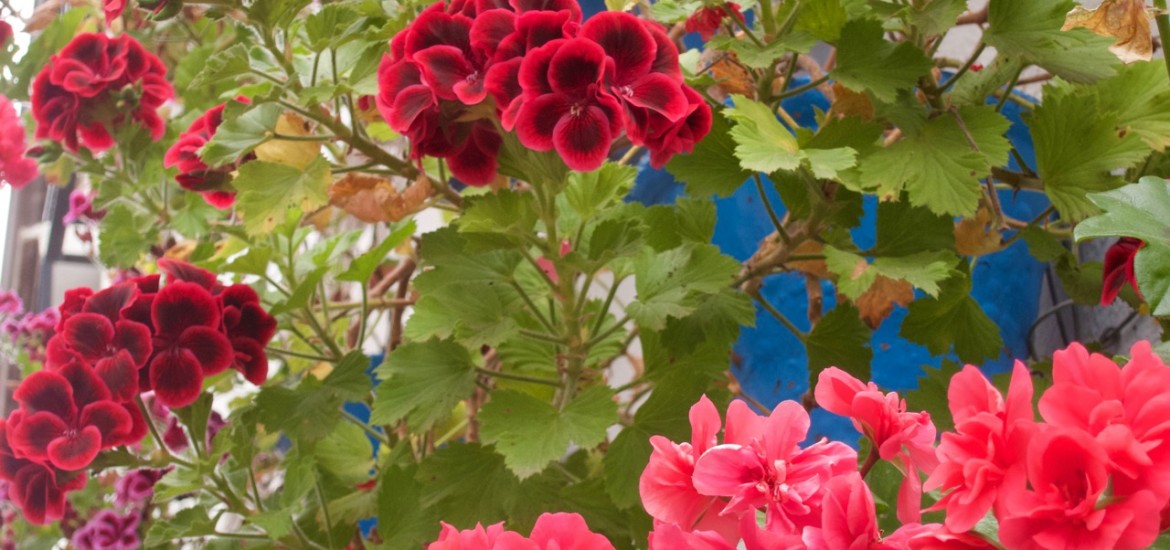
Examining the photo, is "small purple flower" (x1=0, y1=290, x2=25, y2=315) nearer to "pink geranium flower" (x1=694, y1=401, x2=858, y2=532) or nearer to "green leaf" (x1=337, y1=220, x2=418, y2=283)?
"green leaf" (x1=337, y1=220, x2=418, y2=283)

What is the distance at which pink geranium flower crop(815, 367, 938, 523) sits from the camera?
1.07ft

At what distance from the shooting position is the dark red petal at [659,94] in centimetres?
58

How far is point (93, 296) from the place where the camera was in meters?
0.79

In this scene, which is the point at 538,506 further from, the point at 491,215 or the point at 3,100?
the point at 3,100

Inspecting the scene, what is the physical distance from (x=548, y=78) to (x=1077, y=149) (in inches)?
14.1

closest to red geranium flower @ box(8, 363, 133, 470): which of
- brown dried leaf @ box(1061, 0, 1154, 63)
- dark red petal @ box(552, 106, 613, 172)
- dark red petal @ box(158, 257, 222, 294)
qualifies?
dark red petal @ box(158, 257, 222, 294)

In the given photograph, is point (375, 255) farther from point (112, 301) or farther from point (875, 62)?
point (875, 62)

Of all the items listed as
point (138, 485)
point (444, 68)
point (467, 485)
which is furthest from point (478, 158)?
point (138, 485)

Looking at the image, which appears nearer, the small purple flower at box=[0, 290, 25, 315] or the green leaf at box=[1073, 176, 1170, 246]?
the green leaf at box=[1073, 176, 1170, 246]

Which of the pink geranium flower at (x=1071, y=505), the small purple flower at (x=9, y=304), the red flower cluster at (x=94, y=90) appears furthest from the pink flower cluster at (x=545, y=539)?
the small purple flower at (x=9, y=304)

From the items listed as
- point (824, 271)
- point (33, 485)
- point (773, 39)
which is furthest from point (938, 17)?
point (33, 485)

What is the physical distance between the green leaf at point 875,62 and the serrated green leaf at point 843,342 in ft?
0.56

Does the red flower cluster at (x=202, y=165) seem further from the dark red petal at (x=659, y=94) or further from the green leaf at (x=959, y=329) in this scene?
the green leaf at (x=959, y=329)

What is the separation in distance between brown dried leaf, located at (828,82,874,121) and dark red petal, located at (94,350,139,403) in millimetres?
550
